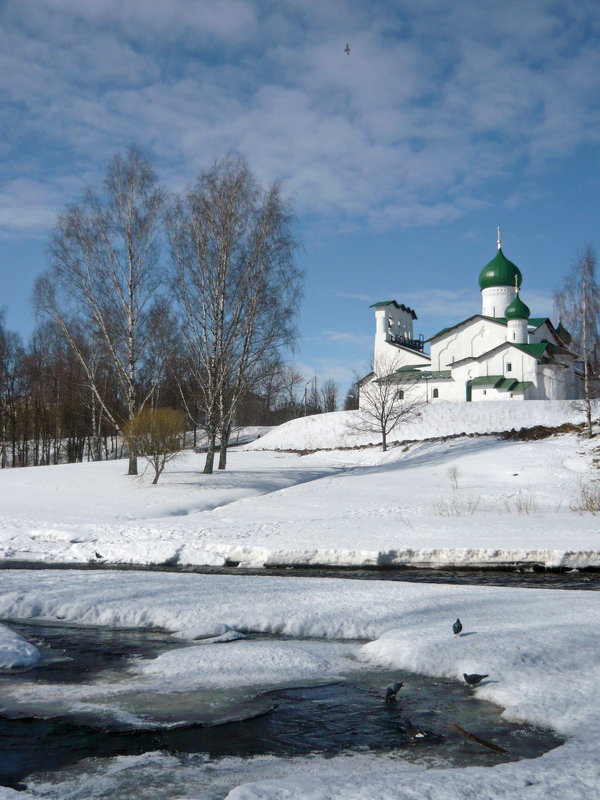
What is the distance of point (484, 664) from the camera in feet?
18.6

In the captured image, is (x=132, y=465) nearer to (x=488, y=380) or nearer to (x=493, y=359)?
(x=488, y=380)

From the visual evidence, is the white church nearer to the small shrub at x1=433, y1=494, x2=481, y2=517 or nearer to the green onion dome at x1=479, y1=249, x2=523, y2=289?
the green onion dome at x1=479, y1=249, x2=523, y2=289

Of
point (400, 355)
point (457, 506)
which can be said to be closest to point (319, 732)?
point (457, 506)

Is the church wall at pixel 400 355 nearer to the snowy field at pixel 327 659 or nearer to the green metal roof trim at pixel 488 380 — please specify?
the green metal roof trim at pixel 488 380

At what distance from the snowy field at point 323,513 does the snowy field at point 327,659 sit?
3.09 meters

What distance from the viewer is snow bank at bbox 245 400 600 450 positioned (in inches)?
1671

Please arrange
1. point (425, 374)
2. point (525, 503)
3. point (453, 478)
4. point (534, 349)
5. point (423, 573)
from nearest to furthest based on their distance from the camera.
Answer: point (423, 573) → point (525, 503) → point (453, 478) → point (534, 349) → point (425, 374)

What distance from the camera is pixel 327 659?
6246 mm

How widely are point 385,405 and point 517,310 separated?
16.8m

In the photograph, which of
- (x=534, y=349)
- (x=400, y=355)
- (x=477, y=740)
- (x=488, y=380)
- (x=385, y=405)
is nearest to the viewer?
(x=477, y=740)

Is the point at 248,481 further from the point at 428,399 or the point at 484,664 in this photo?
the point at 428,399

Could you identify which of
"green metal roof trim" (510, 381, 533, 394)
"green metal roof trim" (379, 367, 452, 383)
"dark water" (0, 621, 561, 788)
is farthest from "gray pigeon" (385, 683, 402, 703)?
"green metal roof trim" (379, 367, 452, 383)

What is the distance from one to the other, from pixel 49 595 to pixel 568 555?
8.49 meters

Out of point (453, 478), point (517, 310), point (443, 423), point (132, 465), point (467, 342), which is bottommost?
point (453, 478)
